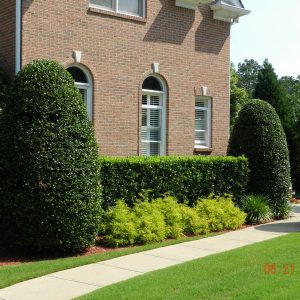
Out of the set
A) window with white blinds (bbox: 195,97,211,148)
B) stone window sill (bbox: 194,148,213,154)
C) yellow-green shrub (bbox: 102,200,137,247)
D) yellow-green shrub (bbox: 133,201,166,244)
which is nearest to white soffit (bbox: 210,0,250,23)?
window with white blinds (bbox: 195,97,211,148)

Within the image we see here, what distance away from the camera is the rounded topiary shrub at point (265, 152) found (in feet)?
51.2

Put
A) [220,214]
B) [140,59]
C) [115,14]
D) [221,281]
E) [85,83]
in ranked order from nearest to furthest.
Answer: [221,281]
[220,214]
[85,83]
[115,14]
[140,59]

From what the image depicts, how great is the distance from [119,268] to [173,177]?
4856 mm

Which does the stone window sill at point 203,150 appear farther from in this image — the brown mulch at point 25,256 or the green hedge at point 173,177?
the brown mulch at point 25,256

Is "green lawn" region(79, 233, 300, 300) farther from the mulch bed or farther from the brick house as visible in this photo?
the brick house

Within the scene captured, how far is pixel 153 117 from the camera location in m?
16.3

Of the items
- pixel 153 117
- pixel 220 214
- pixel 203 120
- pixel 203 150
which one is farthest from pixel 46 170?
pixel 203 120

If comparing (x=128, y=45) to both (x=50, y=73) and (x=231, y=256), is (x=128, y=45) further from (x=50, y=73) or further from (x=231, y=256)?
(x=231, y=256)

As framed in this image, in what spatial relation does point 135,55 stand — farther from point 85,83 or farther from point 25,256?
point 25,256

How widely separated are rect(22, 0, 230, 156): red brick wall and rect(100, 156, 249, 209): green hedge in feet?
6.91

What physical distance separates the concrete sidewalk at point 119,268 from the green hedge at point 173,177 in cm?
173

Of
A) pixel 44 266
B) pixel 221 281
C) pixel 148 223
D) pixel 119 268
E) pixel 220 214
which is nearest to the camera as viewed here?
pixel 221 281

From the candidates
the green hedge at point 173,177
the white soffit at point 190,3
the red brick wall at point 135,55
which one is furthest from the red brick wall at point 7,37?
the white soffit at point 190,3

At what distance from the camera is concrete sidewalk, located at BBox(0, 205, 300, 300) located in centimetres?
734
